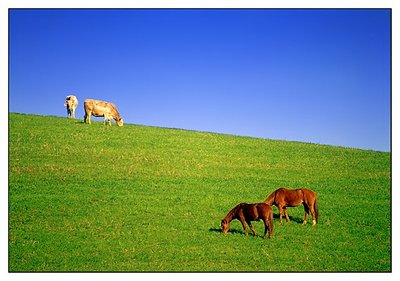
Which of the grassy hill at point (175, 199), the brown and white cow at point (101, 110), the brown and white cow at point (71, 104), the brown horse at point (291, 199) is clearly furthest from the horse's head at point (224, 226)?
the brown and white cow at point (71, 104)

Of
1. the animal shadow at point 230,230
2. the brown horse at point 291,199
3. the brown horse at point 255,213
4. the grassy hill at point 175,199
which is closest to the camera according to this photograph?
the grassy hill at point 175,199

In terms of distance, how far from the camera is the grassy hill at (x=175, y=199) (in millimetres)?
16344

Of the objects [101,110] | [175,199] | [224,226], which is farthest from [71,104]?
[224,226]

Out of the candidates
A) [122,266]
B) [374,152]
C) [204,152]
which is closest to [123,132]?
[204,152]

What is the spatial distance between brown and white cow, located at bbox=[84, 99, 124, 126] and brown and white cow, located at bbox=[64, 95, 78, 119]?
5762 mm

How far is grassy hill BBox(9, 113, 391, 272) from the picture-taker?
1634cm

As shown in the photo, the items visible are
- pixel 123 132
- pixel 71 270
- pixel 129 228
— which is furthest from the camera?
pixel 123 132

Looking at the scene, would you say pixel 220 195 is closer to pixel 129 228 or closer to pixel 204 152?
pixel 129 228

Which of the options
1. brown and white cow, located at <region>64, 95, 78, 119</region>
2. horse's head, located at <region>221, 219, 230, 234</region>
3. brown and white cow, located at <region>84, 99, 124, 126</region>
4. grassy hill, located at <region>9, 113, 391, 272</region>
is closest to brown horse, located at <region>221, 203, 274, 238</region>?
horse's head, located at <region>221, 219, 230, 234</region>

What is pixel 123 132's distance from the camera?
3934 centimetres

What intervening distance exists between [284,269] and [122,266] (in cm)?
476

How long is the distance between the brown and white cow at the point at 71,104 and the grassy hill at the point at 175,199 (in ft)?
17.2

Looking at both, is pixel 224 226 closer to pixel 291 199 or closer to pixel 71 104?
pixel 291 199

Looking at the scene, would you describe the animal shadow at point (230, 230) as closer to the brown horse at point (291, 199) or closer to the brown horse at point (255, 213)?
the brown horse at point (255, 213)
